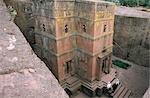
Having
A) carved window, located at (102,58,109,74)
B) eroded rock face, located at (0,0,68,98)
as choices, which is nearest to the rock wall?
carved window, located at (102,58,109,74)

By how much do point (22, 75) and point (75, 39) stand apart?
10373 mm

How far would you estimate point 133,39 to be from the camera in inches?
684

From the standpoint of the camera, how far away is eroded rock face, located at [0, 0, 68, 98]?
6.31 feet

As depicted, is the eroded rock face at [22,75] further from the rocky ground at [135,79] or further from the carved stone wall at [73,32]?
the rocky ground at [135,79]

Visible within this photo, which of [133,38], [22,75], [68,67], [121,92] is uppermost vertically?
[22,75]

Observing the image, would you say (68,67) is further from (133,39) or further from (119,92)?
(133,39)

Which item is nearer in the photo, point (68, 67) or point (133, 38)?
point (68, 67)

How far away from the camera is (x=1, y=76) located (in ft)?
7.10

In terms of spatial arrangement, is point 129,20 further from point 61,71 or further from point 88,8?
point 61,71

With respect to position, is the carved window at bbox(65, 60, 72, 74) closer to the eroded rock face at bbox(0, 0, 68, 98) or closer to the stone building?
the stone building

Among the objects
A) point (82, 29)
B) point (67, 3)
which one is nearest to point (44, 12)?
point (67, 3)

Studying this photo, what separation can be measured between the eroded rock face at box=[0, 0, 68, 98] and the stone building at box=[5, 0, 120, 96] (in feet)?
26.6

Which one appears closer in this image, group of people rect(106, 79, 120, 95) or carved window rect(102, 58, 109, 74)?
group of people rect(106, 79, 120, 95)

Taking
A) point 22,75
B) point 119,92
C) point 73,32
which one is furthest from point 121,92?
point 22,75
